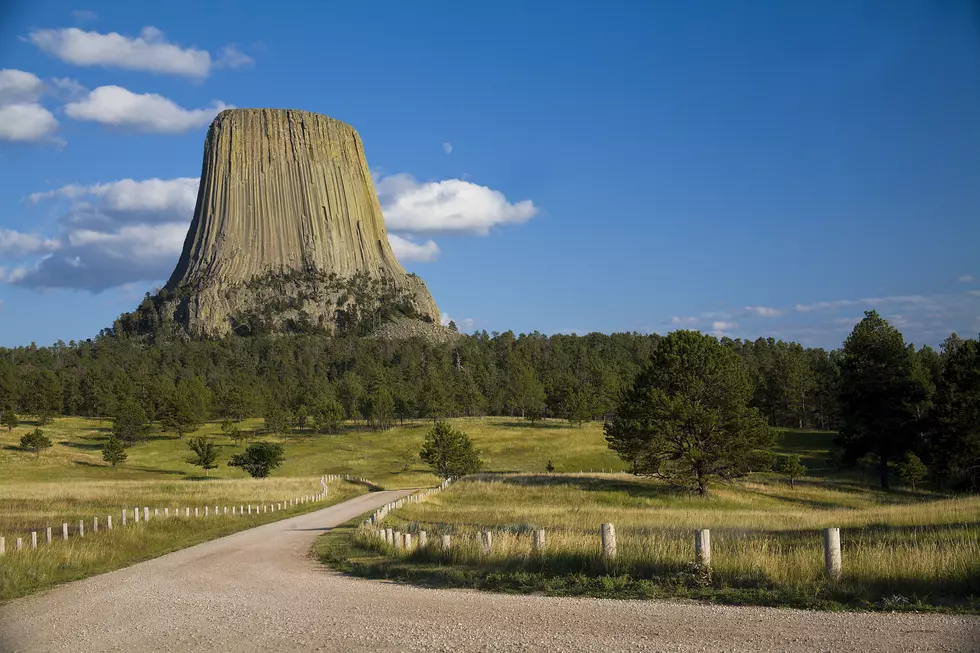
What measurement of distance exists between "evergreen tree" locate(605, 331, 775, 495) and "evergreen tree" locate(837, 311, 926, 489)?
1430 centimetres

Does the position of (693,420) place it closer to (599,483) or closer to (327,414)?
(599,483)

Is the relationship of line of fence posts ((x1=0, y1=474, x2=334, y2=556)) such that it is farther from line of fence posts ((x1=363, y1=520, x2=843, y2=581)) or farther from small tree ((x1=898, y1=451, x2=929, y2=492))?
small tree ((x1=898, y1=451, x2=929, y2=492))

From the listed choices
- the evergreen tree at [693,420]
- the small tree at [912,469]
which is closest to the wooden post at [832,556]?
the evergreen tree at [693,420]

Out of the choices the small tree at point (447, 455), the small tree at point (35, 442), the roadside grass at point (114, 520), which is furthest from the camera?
the small tree at point (35, 442)

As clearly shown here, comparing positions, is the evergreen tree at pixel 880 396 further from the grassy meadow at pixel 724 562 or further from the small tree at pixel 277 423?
the small tree at pixel 277 423

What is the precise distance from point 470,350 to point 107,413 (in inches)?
3436

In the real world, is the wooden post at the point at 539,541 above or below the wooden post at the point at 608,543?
below

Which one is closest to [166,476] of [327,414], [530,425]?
[327,414]

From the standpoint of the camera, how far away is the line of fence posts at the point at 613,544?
11984mm

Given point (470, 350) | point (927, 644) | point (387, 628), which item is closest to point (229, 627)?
point (387, 628)

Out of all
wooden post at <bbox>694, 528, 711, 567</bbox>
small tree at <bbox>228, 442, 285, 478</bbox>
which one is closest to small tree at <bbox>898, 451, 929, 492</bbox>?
wooden post at <bbox>694, 528, 711, 567</bbox>

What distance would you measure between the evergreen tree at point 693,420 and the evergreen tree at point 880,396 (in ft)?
46.9

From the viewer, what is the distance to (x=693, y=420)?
150 feet

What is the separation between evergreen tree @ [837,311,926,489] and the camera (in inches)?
2219
